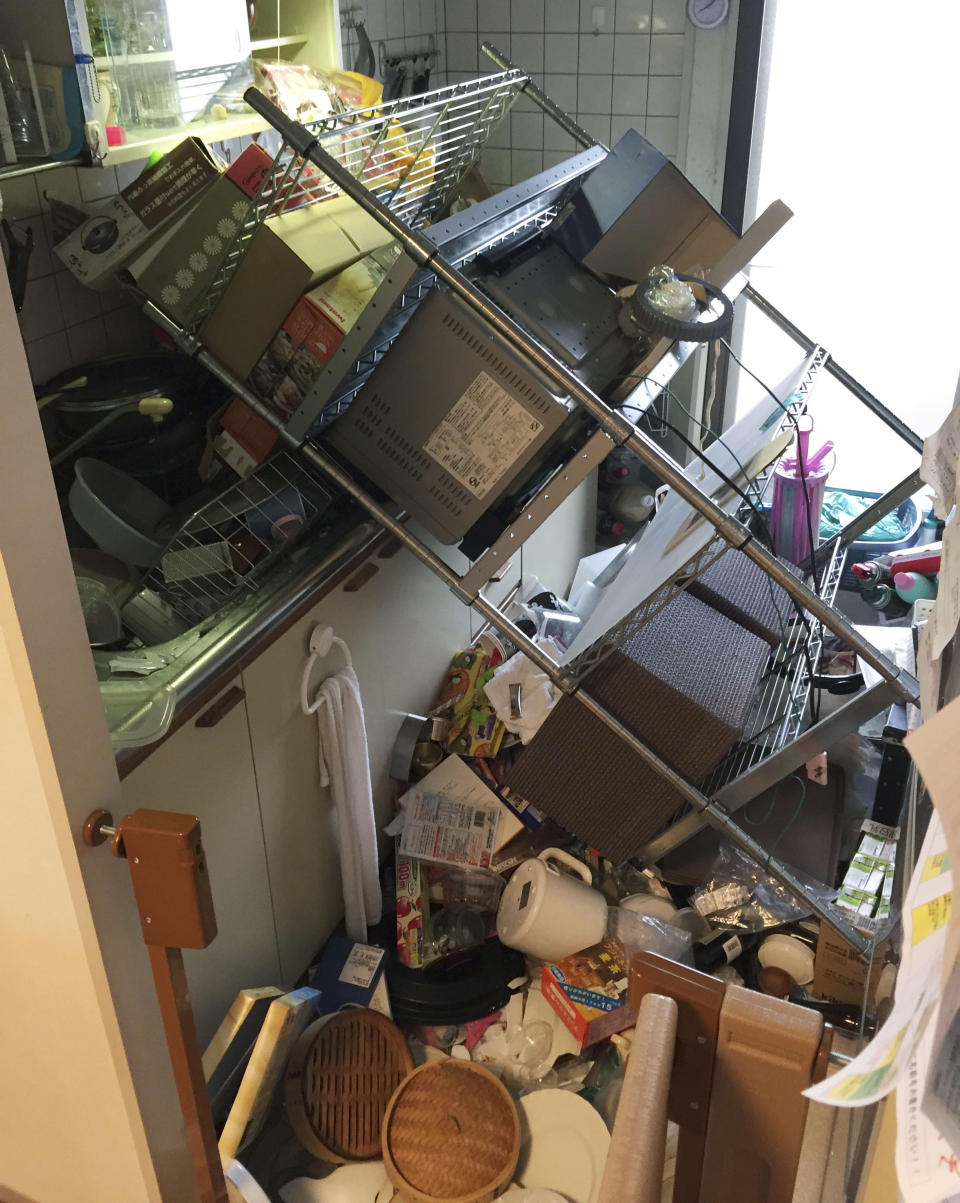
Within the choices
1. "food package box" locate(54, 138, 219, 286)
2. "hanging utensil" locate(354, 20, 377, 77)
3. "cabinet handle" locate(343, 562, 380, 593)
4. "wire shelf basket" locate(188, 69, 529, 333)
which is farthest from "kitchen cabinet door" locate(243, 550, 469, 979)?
"hanging utensil" locate(354, 20, 377, 77)

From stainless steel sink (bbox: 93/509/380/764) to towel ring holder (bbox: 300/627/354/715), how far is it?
78 mm

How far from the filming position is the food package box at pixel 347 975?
1.81 metres

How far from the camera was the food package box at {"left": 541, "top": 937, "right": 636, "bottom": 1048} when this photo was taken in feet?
5.71

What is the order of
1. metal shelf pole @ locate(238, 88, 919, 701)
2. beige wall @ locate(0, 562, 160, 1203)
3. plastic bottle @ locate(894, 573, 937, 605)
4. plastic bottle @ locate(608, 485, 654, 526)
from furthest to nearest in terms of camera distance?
plastic bottle @ locate(608, 485, 654, 526) → plastic bottle @ locate(894, 573, 937, 605) → metal shelf pole @ locate(238, 88, 919, 701) → beige wall @ locate(0, 562, 160, 1203)

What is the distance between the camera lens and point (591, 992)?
1.76m

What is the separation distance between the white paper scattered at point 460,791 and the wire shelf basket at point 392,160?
984 millimetres

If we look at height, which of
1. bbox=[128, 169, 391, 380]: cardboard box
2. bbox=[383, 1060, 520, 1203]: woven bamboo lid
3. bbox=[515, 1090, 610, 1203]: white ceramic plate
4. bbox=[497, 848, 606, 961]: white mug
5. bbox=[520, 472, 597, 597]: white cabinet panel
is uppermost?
bbox=[128, 169, 391, 380]: cardboard box

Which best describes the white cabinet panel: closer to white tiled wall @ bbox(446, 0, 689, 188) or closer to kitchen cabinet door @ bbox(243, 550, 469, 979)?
kitchen cabinet door @ bbox(243, 550, 469, 979)

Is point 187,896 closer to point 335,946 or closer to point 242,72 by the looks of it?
point 335,946

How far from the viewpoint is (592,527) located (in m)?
3.18

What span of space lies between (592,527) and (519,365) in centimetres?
168

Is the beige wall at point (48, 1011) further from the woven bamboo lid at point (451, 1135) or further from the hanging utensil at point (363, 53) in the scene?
the hanging utensil at point (363, 53)

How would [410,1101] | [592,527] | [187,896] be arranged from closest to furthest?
[187,896] → [410,1101] → [592,527]

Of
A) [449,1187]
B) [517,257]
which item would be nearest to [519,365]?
[517,257]
